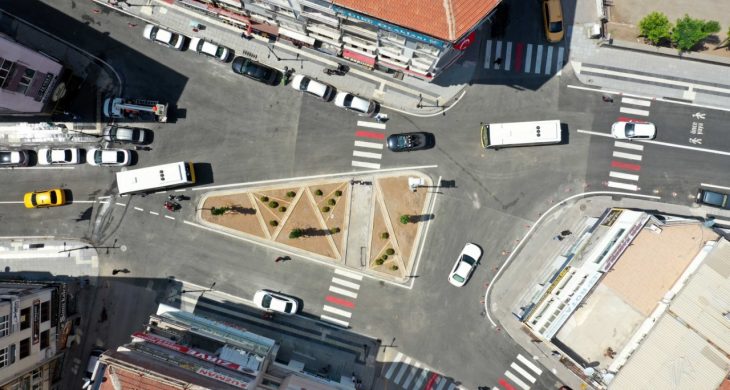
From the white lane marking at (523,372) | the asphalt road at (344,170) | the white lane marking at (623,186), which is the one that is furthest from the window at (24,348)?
the white lane marking at (623,186)

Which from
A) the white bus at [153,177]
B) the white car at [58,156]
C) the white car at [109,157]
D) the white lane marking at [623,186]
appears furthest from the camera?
the white car at [58,156]

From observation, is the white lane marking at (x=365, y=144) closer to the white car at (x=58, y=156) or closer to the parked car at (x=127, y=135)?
the parked car at (x=127, y=135)

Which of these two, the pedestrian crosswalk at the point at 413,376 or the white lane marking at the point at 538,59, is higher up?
the white lane marking at the point at 538,59

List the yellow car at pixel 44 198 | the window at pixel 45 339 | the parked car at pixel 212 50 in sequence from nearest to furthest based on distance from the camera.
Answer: the window at pixel 45 339, the parked car at pixel 212 50, the yellow car at pixel 44 198

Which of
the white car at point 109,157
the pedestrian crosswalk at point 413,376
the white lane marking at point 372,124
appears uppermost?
the white lane marking at point 372,124

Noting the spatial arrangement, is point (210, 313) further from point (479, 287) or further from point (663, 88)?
point (663, 88)

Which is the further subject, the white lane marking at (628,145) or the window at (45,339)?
the white lane marking at (628,145)
